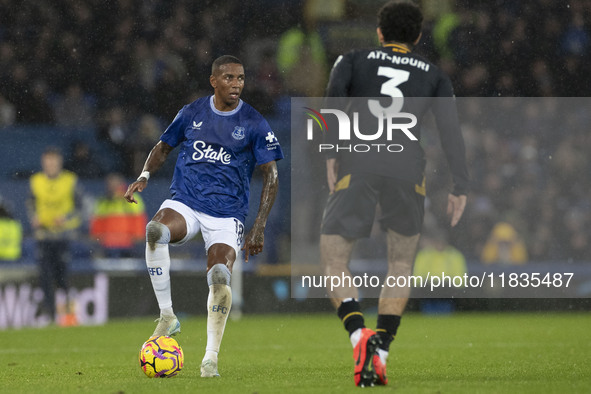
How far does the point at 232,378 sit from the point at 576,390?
1.86m

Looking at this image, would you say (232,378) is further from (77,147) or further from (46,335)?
(77,147)

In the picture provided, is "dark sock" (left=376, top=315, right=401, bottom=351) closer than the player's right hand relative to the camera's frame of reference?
Yes

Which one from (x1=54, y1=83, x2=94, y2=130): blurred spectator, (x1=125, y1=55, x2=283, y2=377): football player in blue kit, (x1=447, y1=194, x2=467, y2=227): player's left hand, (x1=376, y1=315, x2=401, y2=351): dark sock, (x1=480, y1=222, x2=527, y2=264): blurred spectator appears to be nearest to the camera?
(x1=376, y1=315, x2=401, y2=351): dark sock

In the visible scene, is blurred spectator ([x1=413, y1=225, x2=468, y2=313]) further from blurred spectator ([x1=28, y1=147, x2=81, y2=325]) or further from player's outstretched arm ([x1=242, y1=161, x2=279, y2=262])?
player's outstretched arm ([x1=242, y1=161, x2=279, y2=262])

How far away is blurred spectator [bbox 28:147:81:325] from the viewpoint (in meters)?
11.6

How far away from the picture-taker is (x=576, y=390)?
5391 mm

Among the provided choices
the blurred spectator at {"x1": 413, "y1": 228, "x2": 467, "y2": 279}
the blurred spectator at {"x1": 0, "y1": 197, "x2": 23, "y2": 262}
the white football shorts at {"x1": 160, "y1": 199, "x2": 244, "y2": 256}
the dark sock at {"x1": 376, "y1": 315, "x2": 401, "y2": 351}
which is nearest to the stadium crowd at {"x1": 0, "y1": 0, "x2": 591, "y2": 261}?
the blurred spectator at {"x1": 413, "y1": 228, "x2": 467, "y2": 279}

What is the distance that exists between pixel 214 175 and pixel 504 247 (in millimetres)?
7837

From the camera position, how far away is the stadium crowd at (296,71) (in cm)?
1391

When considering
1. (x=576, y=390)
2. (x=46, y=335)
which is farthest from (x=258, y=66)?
(x=576, y=390)

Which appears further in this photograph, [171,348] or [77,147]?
[77,147]

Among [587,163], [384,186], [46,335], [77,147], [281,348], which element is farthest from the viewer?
[587,163]

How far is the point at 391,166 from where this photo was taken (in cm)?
582

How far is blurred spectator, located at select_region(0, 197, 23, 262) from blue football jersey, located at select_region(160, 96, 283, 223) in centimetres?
622
